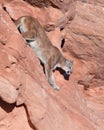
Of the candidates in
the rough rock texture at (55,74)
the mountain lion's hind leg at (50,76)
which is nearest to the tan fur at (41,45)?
the mountain lion's hind leg at (50,76)

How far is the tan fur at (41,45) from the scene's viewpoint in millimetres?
11086

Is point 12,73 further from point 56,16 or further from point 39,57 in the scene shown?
point 56,16

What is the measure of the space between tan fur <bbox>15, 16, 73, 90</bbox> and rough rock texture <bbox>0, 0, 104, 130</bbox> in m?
0.33

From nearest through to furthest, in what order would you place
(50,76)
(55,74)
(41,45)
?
(50,76), (41,45), (55,74)

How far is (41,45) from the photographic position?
11648mm

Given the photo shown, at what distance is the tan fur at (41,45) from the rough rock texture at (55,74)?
1.07ft

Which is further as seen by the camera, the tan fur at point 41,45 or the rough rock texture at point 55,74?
the tan fur at point 41,45

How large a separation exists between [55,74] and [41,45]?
36.1 inches

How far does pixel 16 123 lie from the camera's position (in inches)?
344

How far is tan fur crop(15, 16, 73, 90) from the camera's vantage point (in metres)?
11.1

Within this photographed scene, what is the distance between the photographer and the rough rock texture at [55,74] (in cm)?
870

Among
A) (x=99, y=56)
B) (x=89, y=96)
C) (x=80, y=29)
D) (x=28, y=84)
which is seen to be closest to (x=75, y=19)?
(x=80, y=29)

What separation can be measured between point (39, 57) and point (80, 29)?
3.66m

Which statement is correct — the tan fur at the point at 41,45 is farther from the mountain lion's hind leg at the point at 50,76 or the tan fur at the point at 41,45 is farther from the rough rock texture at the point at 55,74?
the rough rock texture at the point at 55,74
